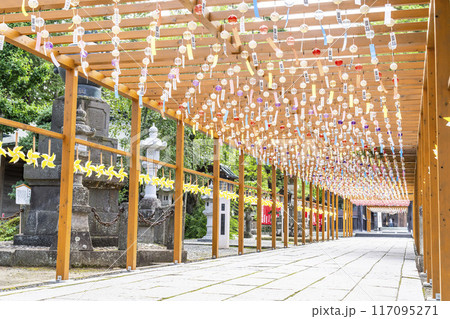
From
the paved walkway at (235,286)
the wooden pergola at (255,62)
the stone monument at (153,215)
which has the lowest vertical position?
the paved walkway at (235,286)

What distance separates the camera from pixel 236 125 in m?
8.97

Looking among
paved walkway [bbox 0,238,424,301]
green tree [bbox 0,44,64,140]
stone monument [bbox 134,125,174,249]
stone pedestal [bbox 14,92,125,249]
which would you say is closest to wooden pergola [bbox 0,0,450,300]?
paved walkway [bbox 0,238,424,301]

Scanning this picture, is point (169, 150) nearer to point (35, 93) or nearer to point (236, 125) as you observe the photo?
point (35, 93)

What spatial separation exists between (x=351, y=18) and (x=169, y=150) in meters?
13.8

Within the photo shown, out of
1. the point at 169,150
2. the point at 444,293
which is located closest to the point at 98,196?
the point at 444,293

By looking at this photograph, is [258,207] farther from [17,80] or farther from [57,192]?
[17,80]

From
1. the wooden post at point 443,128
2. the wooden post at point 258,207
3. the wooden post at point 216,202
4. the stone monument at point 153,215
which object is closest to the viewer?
the wooden post at point 443,128

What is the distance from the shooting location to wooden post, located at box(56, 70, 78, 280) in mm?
5379

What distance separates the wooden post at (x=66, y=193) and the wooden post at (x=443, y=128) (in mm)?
3963

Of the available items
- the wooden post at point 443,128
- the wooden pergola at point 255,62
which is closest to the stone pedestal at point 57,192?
the wooden pergola at point 255,62

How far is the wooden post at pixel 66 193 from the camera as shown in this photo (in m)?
5.38

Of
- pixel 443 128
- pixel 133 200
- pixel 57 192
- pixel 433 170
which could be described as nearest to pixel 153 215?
pixel 57 192

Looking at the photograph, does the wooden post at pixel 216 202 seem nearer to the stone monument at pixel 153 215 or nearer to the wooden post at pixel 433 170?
the stone monument at pixel 153 215

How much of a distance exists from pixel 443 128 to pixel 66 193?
408 cm
